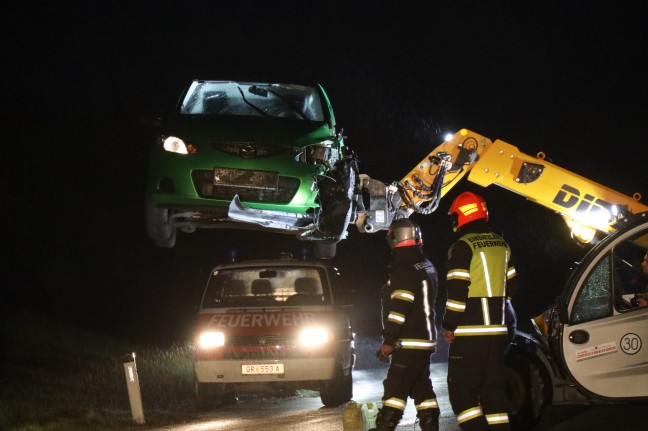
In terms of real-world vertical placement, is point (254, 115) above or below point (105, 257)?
below

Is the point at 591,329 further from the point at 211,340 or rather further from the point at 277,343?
the point at 211,340

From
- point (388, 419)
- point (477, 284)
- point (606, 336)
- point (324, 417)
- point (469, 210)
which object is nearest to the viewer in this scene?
point (477, 284)

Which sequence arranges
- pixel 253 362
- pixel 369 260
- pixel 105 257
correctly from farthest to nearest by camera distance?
pixel 369 260 < pixel 105 257 < pixel 253 362

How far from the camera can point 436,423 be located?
26.8 feet

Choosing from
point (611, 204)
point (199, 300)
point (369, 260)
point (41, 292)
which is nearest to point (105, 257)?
point (41, 292)

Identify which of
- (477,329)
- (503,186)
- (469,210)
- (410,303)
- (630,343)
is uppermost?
(503,186)

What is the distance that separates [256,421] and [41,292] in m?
16.5

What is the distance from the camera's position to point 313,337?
37.1 feet

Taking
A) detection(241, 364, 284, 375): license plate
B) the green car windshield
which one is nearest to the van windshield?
detection(241, 364, 284, 375): license plate

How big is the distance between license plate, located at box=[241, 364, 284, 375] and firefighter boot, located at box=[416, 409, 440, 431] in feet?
10.9

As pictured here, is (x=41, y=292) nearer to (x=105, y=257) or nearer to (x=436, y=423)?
(x=105, y=257)

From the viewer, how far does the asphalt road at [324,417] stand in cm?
920

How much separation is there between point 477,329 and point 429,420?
1.03m

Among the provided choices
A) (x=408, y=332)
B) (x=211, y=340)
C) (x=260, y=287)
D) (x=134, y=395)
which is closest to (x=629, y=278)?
(x=408, y=332)
